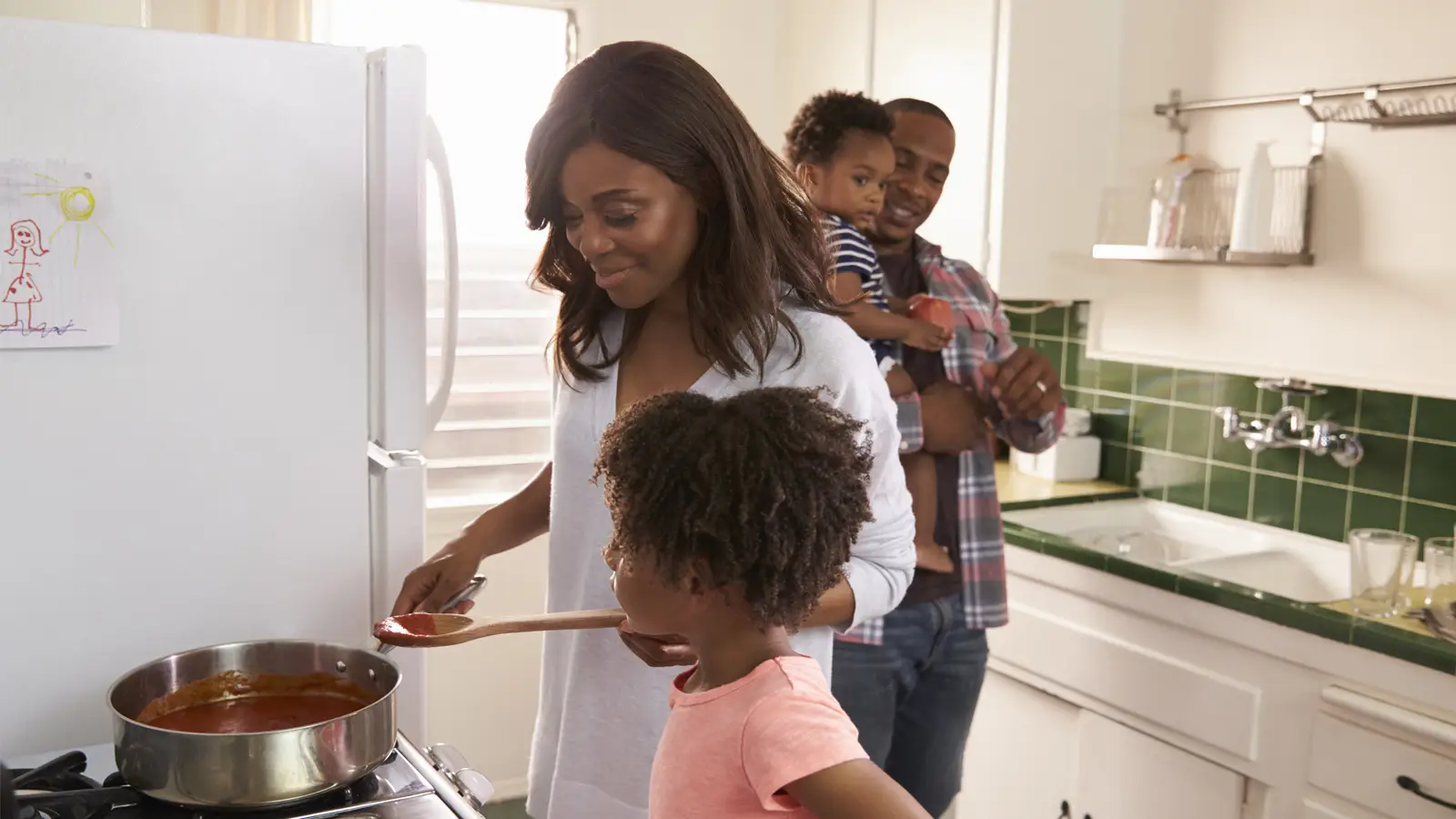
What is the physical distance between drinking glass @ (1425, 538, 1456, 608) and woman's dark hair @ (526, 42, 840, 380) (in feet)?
4.24

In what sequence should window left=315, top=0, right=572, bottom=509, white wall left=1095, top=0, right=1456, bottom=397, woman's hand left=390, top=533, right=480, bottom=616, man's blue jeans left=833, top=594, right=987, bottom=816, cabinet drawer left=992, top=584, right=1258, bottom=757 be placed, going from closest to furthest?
woman's hand left=390, top=533, right=480, bottom=616 → man's blue jeans left=833, top=594, right=987, bottom=816 → cabinet drawer left=992, top=584, right=1258, bottom=757 → white wall left=1095, top=0, right=1456, bottom=397 → window left=315, top=0, right=572, bottom=509

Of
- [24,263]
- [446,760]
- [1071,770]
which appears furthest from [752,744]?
[1071,770]

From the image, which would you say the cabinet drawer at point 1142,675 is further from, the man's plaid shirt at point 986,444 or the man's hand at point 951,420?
the man's hand at point 951,420

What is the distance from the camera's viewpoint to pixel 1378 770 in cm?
193

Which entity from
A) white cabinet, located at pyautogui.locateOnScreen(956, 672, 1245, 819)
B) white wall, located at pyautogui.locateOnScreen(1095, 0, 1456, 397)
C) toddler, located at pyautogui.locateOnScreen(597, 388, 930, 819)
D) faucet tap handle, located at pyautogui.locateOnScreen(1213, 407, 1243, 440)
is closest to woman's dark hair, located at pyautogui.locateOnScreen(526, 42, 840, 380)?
toddler, located at pyautogui.locateOnScreen(597, 388, 930, 819)

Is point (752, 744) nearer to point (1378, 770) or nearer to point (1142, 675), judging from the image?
point (1378, 770)

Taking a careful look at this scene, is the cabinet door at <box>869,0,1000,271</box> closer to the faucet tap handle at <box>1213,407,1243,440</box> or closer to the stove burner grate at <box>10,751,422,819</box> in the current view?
the faucet tap handle at <box>1213,407,1243,440</box>

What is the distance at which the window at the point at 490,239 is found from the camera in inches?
116

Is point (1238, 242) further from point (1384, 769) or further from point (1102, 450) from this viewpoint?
point (1384, 769)

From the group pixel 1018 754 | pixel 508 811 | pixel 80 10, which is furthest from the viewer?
pixel 508 811

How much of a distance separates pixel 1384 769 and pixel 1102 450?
46.2 inches

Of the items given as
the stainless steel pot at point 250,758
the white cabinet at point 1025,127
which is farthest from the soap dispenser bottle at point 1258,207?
the stainless steel pot at point 250,758

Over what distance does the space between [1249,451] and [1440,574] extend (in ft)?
1.97

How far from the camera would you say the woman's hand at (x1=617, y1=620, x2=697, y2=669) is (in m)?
1.21
